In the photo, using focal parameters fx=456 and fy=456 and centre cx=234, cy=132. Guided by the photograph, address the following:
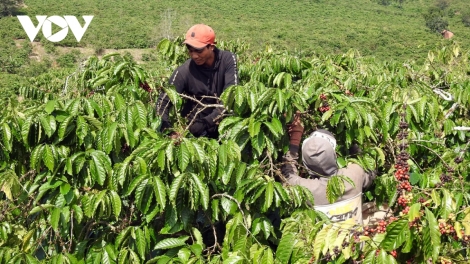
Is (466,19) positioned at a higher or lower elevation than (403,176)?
lower

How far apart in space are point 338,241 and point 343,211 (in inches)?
29.0

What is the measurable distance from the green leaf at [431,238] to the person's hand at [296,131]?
1220 mm

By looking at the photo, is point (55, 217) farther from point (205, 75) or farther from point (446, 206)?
point (446, 206)

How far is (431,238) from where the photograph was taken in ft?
4.82

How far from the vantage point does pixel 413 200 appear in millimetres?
2045

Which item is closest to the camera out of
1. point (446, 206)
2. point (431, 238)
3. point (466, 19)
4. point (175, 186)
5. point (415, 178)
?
point (431, 238)

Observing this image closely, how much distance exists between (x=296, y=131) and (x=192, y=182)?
883mm

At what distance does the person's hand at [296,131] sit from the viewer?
8.69 ft

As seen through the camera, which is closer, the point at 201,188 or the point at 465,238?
the point at 465,238

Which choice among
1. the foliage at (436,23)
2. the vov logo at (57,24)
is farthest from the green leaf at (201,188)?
the foliage at (436,23)

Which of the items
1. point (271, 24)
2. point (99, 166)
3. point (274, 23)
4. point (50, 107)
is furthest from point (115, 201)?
point (274, 23)

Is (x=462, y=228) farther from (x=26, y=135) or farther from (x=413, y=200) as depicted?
(x=26, y=135)

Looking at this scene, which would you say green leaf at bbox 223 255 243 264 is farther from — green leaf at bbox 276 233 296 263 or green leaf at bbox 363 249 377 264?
green leaf at bbox 363 249 377 264

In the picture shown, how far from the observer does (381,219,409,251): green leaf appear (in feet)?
4.92
